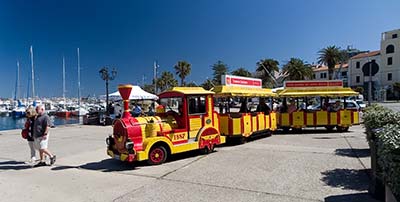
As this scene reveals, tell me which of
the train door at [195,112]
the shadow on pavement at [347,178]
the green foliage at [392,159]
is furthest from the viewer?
the train door at [195,112]

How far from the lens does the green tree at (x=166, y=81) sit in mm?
85881

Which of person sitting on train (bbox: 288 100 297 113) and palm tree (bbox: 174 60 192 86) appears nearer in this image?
person sitting on train (bbox: 288 100 297 113)

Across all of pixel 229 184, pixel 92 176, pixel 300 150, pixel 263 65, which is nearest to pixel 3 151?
pixel 92 176

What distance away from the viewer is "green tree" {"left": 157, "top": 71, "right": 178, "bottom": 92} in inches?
3381

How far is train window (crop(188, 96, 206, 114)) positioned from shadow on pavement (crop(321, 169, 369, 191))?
4.14m

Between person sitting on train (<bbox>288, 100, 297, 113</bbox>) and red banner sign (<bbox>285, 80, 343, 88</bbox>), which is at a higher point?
red banner sign (<bbox>285, 80, 343, 88</bbox>)

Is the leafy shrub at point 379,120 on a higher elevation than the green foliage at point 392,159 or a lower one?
higher

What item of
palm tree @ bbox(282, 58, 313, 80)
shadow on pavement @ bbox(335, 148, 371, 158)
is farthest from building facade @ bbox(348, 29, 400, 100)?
shadow on pavement @ bbox(335, 148, 371, 158)

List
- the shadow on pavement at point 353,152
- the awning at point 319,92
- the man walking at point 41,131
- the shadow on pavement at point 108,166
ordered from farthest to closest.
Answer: the awning at point 319,92, the shadow on pavement at point 353,152, the man walking at point 41,131, the shadow on pavement at point 108,166

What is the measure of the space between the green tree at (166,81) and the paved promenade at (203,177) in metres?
75.8

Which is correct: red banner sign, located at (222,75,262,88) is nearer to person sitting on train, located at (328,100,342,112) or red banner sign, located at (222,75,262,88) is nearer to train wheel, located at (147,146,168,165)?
person sitting on train, located at (328,100,342,112)

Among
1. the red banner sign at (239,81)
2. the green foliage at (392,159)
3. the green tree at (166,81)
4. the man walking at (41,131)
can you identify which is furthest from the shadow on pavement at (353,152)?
the green tree at (166,81)

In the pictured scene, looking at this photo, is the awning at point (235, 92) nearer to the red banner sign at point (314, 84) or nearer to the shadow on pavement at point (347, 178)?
the red banner sign at point (314, 84)

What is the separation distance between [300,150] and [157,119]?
4929mm
